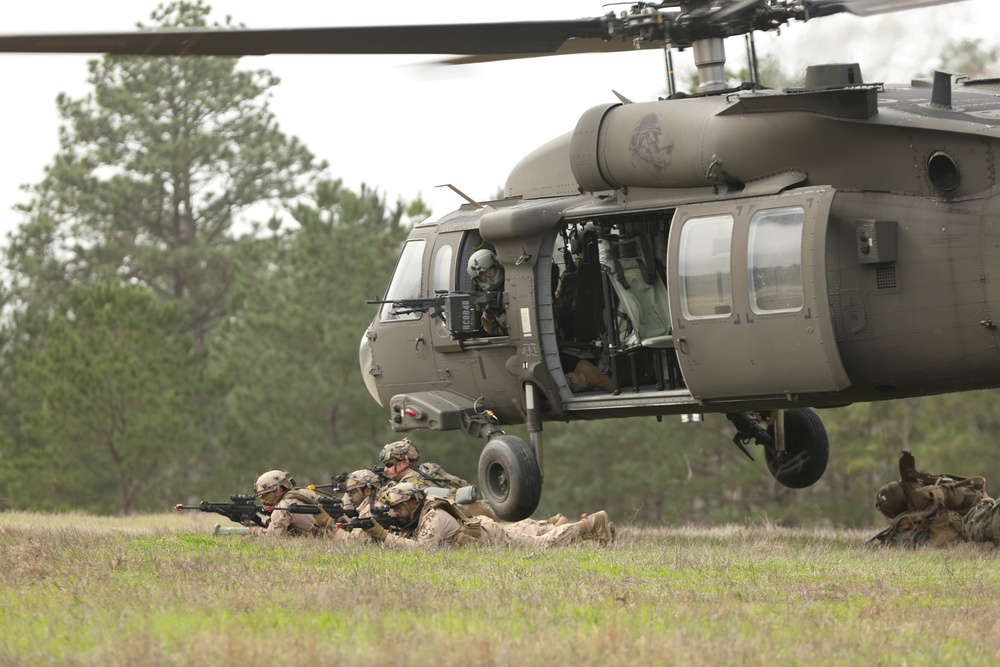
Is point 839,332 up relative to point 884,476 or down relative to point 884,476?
up

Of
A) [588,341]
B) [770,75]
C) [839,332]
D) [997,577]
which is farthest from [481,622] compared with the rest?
[770,75]

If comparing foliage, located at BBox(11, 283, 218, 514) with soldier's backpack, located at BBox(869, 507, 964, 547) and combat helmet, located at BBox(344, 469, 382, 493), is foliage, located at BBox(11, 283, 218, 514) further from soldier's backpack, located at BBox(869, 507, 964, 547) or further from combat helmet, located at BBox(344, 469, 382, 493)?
soldier's backpack, located at BBox(869, 507, 964, 547)

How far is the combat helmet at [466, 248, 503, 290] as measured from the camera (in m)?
12.7

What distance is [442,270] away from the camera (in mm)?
13273

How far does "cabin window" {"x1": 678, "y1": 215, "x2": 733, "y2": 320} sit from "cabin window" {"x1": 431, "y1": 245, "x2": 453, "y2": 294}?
9.82 ft

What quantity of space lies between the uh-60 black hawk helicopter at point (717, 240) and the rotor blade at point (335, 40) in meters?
0.02

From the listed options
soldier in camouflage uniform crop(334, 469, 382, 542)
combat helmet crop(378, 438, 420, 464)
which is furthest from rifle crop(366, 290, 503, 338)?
soldier in camouflage uniform crop(334, 469, 382, 542)

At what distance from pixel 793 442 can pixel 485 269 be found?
3.81 meters

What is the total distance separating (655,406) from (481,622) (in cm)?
541

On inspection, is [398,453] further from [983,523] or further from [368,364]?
[983,523]

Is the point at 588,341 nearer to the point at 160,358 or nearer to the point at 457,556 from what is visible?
the point at 457,556

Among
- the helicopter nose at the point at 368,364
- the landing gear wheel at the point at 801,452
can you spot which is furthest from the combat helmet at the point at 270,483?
the landing gear wheel at the point at 801,452

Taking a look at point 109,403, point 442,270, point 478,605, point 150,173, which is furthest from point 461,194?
point 150,173

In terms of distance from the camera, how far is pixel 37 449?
99.8ft
